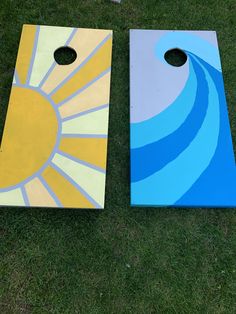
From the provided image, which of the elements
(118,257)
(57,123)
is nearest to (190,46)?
(57,123)

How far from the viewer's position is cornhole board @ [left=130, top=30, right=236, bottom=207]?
182 centimetres

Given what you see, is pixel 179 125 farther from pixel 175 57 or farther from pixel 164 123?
pixel 175 57

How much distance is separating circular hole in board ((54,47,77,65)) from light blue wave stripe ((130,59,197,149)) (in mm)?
616

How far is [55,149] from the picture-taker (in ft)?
6.12

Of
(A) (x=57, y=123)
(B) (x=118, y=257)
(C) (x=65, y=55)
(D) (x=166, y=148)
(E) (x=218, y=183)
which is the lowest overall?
(B) (x=118, y=257)

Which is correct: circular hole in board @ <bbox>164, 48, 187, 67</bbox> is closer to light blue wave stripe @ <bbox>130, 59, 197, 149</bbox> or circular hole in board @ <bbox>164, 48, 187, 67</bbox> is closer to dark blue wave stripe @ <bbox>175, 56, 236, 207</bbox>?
light blue wave stripe @ <bbox>130, 59, 197, 149</bbox>

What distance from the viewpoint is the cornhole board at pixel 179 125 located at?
5.96 ft

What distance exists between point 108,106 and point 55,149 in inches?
15.7

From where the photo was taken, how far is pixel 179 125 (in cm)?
195

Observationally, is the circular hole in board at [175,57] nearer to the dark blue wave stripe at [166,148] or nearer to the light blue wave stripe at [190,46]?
the light blue wave stripe at [190,46]

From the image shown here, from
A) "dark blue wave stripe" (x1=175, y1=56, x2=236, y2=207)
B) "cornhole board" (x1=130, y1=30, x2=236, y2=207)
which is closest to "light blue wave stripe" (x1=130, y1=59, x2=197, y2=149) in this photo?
"cornhole board" (x1=130, y1=30, x2=236, y2=207)

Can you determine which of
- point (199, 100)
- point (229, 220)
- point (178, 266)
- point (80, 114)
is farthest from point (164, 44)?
point (178, 266)

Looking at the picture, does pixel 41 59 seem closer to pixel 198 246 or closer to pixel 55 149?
pixel 55 149

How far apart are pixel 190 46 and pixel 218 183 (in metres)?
0.91
